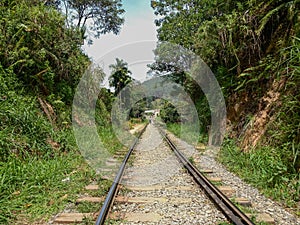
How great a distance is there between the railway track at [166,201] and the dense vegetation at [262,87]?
44.3 inches

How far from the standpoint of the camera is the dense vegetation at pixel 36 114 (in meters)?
3.83

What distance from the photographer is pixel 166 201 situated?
3.96 m

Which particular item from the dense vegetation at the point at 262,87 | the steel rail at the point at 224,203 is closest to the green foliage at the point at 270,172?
the dense vegetation at the point at 262,87

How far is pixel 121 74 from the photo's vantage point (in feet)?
112

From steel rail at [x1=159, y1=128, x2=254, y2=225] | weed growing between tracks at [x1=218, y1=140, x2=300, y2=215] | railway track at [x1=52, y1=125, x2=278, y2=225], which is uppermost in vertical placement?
weed growing between tracks at [x1=218, y1=140, x2=300, y2=215]

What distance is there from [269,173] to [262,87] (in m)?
3.05

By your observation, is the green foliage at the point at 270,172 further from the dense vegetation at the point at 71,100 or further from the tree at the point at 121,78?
the tree at the point at 121,78

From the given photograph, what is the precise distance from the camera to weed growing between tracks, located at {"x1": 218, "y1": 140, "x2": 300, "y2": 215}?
13.1 ft

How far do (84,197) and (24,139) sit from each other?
2.25 metres

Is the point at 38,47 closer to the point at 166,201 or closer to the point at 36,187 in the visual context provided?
the point at 36,187

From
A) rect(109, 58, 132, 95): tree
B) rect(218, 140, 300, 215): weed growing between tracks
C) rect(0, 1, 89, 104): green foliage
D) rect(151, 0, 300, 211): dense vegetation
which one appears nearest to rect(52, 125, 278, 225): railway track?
rect(218, 140, 300, 215): weed growing between tracks

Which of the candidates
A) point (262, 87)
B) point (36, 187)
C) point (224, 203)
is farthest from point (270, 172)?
point (36, 187)

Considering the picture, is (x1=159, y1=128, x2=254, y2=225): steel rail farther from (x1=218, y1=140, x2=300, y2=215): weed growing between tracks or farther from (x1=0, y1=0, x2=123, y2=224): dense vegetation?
(x1=0, y1=0, x2=123, y2=224): dense vegetation

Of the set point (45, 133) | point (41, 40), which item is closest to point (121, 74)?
point (41, 40)
